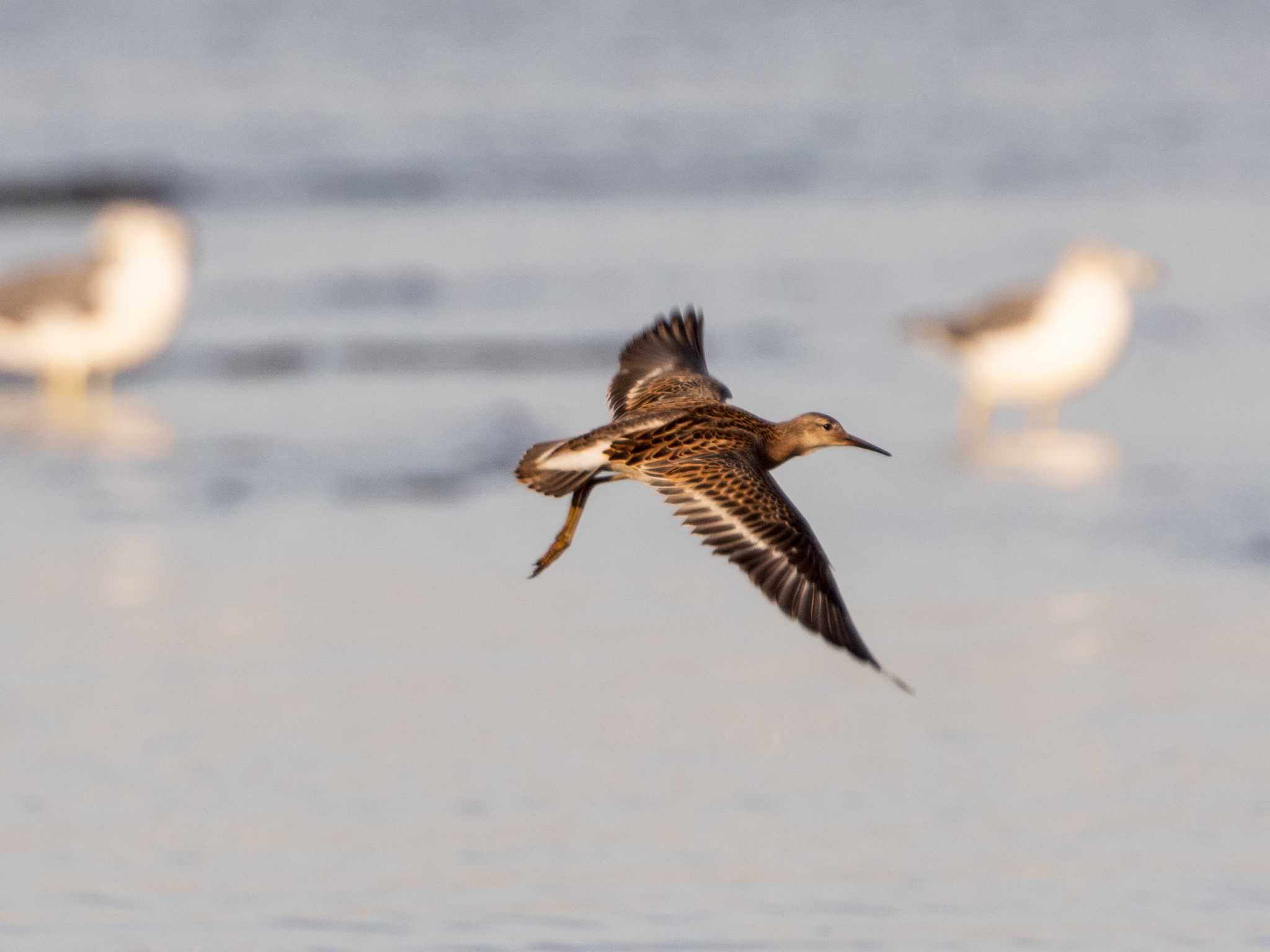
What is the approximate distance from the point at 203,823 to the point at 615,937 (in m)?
1.40

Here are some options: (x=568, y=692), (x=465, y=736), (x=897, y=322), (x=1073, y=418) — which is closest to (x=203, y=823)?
(x=465, y=736)

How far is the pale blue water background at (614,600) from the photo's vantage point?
6.12 meters

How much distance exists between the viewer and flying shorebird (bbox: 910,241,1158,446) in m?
12.4

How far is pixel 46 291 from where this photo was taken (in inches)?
537

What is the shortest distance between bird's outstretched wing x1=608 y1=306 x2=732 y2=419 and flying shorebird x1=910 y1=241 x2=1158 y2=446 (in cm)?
391

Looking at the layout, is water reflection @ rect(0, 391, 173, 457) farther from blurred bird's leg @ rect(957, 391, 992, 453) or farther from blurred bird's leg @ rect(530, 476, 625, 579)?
blurred bird's leg @ rect(530, 476, 625, 579)

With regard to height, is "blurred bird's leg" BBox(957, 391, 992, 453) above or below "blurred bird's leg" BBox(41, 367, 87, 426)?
below

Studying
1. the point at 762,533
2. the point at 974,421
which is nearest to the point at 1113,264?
the point at 974,421

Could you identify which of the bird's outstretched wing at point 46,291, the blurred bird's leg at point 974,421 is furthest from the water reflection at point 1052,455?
the bird's outstretched wing at point 46,291

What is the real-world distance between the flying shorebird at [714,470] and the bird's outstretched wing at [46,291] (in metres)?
6.28

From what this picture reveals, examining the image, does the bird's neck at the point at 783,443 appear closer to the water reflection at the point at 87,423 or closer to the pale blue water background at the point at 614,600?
the pale blue water background at the point at 614,600

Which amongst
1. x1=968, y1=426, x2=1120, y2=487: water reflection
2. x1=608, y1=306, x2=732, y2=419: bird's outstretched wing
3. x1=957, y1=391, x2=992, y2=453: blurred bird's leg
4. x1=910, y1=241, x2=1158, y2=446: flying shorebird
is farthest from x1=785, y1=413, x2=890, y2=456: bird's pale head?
x1=910, y1=241, x2=1158, y2=446: flying shorebird

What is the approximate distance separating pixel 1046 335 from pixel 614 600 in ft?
14.6

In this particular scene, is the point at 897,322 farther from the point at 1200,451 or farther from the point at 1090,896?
the point at 1090,896
